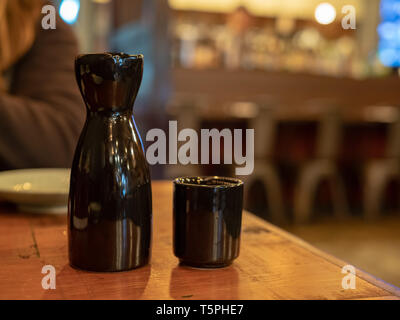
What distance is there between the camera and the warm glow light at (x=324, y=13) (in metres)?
5.80

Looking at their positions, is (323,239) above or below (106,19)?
below

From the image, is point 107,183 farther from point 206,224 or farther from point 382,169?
point 382,169

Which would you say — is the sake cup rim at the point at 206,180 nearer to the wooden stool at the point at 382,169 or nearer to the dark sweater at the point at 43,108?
the dark sweater at the point at 43,108

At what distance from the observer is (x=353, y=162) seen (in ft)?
12.8

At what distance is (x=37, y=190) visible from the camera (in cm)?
81

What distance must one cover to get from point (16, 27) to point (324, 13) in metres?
5.03

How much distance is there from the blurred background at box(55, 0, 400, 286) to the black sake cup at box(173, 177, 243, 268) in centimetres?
186

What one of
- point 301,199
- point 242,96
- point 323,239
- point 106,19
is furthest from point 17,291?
point 242,96

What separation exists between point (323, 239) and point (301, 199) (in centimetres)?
63

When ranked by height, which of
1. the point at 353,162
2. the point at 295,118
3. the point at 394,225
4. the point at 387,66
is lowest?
the point at 394,225

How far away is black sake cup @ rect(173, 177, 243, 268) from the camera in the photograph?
541 mm

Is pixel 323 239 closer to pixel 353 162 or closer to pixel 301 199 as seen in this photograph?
pixel 301 199

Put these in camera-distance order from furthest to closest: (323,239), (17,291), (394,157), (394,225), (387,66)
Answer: (387,66) < (394,157) < (394,225) < (323,239) < (17,291)
